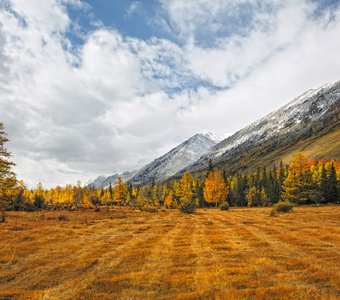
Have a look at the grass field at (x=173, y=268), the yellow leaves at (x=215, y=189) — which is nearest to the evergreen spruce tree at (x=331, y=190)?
the yellow leaves at (x=215, y=189)

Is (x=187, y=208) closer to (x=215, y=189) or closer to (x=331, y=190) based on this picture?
(x=215, y=189)

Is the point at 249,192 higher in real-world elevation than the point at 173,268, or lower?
higher

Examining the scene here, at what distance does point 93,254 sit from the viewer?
18047mm

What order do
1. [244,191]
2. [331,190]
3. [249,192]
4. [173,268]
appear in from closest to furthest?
[173,268], [331,190], [249,192], [244,191]

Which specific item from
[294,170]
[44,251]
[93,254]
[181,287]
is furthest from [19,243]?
[294,170]

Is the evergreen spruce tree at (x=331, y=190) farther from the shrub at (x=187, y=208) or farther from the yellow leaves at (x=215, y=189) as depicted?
the shrub at (x=187, y=208)

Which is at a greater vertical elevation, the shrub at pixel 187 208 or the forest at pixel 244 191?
the forest at pixel 244 191

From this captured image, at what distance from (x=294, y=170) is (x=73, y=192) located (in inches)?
5282

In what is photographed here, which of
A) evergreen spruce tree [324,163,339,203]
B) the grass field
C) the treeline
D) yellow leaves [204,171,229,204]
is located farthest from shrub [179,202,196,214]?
the grass field

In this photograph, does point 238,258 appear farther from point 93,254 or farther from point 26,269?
point 26,269

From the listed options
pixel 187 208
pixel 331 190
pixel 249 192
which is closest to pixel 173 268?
pixel 187 208

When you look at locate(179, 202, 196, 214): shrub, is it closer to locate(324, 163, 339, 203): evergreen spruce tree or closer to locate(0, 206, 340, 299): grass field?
locate(324, 163, 339, 203): evergreen spruce tree

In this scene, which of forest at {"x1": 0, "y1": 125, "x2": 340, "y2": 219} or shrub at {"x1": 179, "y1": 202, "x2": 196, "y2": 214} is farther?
shrub at {"x1": 179, "y1": 202, "x2": 196, "y2": 214}

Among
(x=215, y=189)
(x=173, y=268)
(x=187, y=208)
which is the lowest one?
(x=173, y=268)
